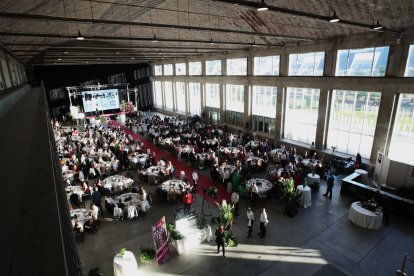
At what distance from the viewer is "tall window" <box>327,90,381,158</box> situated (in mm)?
15906

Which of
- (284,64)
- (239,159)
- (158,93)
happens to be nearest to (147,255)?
(239,159)

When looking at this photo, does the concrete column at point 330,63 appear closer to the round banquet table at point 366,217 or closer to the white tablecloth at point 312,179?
the white tablecloth at point 312,179

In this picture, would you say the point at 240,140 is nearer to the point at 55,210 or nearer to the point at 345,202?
the point at 345,202

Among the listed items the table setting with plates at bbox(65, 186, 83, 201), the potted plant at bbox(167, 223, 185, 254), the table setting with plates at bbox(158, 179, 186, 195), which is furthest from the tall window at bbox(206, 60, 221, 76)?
the potted plant at bbox(167, 223, 185, 254)

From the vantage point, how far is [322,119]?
1819cm

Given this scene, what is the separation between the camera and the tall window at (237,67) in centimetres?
2453

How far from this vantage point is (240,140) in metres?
21.8

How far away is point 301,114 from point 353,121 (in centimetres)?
400

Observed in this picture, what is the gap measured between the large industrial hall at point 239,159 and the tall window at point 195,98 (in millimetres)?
6136

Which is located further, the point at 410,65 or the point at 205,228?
the point at 410,65

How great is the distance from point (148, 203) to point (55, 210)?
11543 millimetres

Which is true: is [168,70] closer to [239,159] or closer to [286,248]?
[239,159]

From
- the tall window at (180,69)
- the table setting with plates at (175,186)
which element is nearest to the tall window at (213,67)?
the tall window at (180,69)

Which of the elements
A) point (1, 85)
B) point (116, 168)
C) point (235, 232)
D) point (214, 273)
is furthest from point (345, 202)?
point (1, 85)
